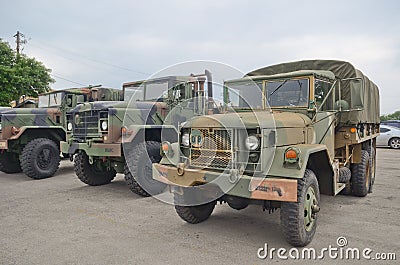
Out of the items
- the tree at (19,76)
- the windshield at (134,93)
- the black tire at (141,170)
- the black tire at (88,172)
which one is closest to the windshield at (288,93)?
the black tire at (141,170)

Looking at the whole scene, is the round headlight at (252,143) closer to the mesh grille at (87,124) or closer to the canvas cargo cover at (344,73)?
the canvas cargo cover at (344,73)

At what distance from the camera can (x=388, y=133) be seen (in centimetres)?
1756

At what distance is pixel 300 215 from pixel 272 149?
75 cm

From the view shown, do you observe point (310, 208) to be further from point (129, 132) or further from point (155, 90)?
point (155, 90)

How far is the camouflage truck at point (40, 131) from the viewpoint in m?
8.30

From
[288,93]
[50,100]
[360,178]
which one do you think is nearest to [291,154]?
[288,93]

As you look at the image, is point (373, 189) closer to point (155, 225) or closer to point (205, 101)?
point (205, 101)

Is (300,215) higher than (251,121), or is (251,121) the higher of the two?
(251,121)

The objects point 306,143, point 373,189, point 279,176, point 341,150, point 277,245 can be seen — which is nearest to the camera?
point 279,176

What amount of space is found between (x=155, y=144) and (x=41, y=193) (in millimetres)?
2468

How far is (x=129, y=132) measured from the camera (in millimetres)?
6441

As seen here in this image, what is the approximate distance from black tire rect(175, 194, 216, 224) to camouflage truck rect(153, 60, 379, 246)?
0.01 m

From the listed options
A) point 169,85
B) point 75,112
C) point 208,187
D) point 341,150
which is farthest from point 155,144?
point 341,150

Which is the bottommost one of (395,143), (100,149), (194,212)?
(194,212)
